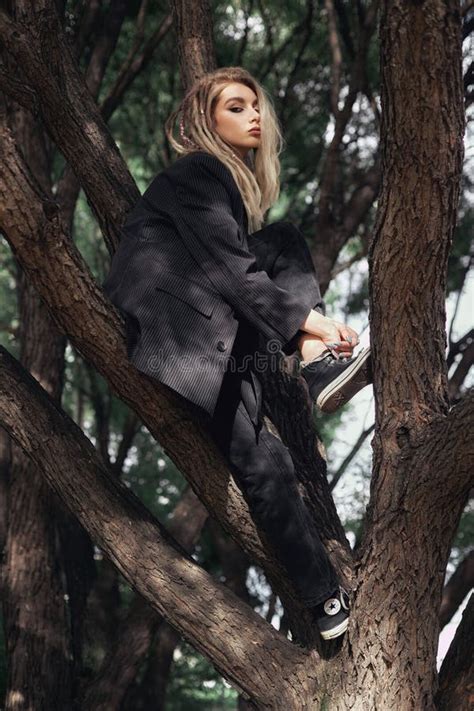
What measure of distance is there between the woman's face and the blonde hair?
18 millimetres

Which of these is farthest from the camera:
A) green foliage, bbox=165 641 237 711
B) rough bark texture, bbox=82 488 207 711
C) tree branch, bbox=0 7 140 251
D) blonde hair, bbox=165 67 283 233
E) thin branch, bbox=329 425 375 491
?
green foliage, bbox=165 641 237 711

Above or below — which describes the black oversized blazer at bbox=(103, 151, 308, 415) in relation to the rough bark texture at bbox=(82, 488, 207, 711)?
above

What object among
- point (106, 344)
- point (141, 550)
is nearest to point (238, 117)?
point (106, 344)

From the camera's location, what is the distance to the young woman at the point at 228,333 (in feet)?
9.27

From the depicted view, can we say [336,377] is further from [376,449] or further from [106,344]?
[106,344]

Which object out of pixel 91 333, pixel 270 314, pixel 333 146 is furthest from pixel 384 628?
pixel 333 146

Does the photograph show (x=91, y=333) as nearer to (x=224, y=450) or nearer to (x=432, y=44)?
(x=224, y=450)

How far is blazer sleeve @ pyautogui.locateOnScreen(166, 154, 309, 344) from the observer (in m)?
2.83

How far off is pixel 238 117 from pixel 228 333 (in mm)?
856

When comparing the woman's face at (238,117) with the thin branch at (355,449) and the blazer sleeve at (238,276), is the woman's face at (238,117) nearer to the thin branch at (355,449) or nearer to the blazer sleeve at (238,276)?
the blazer sleeve at (238,276)

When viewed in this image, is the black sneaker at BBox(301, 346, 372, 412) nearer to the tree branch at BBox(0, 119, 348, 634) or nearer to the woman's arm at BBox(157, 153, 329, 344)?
the woman's arm at BBox(157, 153, 329, 344)

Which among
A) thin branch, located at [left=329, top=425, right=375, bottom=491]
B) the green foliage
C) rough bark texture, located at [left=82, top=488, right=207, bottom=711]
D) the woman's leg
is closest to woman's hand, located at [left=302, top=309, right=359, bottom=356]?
the woman's leg

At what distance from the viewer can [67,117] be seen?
3535 mm

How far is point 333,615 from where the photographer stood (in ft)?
9.29
